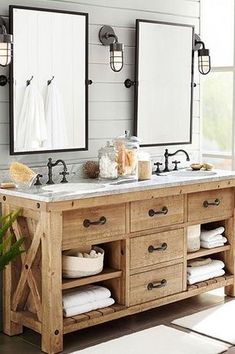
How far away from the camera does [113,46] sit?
4.35 m

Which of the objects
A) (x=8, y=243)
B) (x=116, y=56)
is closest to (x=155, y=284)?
(x=8, y=243)

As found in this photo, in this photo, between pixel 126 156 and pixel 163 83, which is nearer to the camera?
pixel 126 156

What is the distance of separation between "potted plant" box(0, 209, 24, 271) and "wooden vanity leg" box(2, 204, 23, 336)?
14 centimetres

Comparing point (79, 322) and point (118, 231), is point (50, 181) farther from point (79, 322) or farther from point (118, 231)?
point (79, 322)

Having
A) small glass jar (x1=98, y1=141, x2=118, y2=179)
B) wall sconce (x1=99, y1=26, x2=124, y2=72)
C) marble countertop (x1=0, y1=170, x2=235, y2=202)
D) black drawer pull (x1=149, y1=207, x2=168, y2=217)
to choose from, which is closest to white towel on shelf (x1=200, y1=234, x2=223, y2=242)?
marble countertop (x1=0, y1=170, x2=235, y2=202)

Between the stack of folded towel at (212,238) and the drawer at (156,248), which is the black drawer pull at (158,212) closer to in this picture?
the drawer at (156,248)

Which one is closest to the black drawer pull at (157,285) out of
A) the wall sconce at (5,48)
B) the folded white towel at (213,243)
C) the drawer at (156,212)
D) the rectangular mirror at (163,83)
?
the drawer at (156,212)

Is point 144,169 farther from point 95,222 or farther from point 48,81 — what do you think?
point 48,81

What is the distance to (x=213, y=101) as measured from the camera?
214 inches

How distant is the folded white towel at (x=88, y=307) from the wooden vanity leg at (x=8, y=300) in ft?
1.21

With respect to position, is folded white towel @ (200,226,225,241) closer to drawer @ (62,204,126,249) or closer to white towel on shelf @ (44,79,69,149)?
drawer @ (62,204,126,249)

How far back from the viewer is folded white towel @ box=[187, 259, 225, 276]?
14.6ft

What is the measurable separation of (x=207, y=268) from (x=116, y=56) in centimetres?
151

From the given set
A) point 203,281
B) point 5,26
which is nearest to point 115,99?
point 5,26
